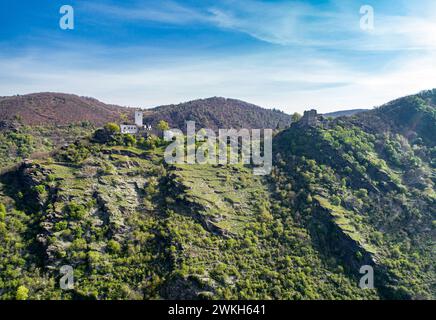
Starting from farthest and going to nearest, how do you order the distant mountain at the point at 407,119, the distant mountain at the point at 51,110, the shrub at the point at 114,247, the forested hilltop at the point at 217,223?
1. the distant mountain at the point at 51,110
2. the distant mountain at the point at 407,119
3. the shrub at the point at 114,247
4. the forested hilltop at the point at 217,223

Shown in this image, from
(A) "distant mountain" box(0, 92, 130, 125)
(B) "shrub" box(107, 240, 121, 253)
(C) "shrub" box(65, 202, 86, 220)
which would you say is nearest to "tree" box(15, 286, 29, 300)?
(B) "shrub" box(107, 240, 121, 253)

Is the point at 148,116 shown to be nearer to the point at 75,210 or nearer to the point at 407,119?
the point at 407,119

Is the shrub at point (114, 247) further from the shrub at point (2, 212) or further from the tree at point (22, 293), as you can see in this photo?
the shrub at point (2, 212)

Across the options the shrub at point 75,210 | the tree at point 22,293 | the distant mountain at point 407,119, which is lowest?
the tree at point 22,293

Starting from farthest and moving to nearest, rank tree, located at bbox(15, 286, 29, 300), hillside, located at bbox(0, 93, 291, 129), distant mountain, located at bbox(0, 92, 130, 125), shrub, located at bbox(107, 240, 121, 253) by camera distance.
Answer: hillside, located at bbox(0, 93, 291, 129) < distant mountain, located at bbox(0, 92, 130, 125) < shrub, located at bbox(107, 240, 121, 253) < tree, located at bbox(15, 286, 29, 300)

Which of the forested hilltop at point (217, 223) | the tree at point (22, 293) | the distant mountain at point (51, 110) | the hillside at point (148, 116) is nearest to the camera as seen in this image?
the tree at point (22, 293)

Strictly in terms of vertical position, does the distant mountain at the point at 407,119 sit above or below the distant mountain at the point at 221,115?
below

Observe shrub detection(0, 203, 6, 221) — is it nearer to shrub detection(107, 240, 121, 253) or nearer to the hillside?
shrub detection(107, 240, 121, 253)

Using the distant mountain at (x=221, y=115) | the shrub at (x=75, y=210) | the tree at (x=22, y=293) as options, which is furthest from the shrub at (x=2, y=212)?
the distant mountain at (x=221, y=115)
